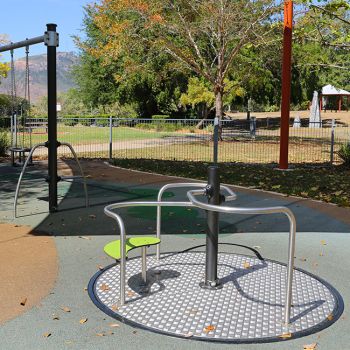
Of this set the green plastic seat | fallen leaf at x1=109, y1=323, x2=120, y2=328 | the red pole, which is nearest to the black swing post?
the green plastic seat

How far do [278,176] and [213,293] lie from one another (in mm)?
7293

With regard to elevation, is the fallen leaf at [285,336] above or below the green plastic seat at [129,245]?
below

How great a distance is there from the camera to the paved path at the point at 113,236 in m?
3.09

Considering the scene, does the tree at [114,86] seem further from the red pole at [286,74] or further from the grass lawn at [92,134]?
the red pole at [286,74]

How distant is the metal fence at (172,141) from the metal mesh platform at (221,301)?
10442 mm

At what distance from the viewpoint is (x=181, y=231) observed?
5.96 meters

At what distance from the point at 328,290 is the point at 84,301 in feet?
6.64

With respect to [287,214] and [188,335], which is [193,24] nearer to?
[287,214]

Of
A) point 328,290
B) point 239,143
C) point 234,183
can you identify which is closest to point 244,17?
point 239,143

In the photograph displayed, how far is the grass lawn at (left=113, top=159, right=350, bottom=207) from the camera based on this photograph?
8.67 m

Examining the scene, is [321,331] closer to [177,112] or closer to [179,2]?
[179,2]

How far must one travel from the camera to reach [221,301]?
374 cm

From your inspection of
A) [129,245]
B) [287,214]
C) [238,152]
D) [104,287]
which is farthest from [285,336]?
[238,152]

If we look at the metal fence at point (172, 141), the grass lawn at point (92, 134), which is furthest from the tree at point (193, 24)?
the grass lawn at point (92, 134)
